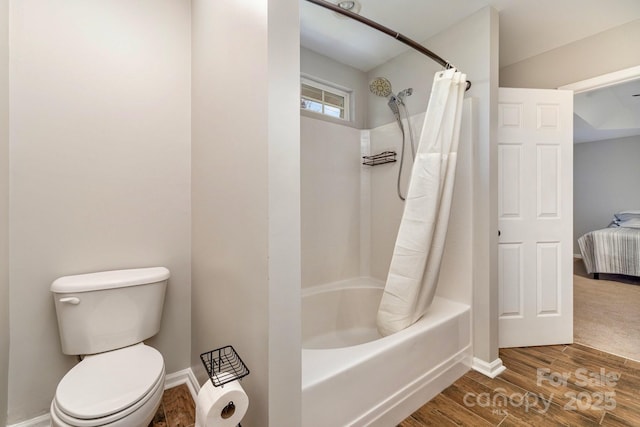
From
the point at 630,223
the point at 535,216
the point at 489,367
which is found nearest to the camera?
the point at 489,367

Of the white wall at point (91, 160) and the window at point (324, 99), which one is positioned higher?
the window at point (324, 99)

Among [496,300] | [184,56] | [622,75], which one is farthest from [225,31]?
[622,75]

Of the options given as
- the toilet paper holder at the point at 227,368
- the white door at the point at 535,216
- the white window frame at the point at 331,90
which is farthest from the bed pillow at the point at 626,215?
the toilet paper holder at the point at 227,368

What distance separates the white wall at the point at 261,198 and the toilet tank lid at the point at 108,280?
46 centimetres

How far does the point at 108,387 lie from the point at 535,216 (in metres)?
2.85

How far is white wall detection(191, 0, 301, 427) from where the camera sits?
920 mm

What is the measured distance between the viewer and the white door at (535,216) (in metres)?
2.16

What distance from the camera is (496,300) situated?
195 centimetres

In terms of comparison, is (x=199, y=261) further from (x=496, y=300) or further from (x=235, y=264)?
(x=496, y=300)

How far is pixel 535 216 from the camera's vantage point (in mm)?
2186

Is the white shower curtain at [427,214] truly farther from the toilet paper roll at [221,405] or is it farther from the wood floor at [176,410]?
the wood floor at [176,410]

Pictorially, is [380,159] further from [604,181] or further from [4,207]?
[604,181]

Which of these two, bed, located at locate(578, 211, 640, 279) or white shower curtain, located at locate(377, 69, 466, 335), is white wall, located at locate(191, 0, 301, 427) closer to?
white shower curtain, located at locate(377, 69, 466, 335)

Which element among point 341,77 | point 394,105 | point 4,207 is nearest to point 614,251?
point 394,105
